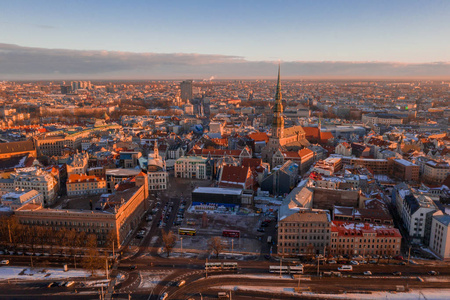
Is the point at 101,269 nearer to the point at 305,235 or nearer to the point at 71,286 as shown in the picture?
the point at 71,286

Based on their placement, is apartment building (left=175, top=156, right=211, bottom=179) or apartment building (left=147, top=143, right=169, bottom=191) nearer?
apartment building (left=147, top=143, right=169, bottom=191)

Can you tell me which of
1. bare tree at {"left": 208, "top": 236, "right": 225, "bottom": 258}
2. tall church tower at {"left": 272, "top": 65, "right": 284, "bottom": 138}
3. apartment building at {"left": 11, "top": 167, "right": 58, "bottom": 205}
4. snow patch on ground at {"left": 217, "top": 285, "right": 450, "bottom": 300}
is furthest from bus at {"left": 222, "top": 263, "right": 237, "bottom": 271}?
tall church tower at {"left": 272, "top": 65, "right": 284, "bottom": 138}

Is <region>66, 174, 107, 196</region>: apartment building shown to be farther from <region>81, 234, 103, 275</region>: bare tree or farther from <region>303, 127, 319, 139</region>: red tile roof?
<region>303, 127, 319, 139</region>: red tile roof

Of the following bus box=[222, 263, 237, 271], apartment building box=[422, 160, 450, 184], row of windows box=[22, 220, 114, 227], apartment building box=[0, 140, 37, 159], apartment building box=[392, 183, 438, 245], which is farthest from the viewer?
apartment building box=[0, 140, 37, 159]

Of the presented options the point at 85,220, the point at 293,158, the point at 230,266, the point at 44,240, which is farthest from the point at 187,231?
the point at 293,158

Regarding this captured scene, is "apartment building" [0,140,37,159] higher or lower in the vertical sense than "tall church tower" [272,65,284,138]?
lower

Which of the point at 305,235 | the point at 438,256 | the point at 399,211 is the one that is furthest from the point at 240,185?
the point at 438,256

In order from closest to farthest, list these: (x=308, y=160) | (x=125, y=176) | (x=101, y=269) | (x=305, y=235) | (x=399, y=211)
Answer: (x=101, y=269) → (x=305, y=235) → (x=399, y=211) → (x=125, y=176) → (x=308, y=160)
